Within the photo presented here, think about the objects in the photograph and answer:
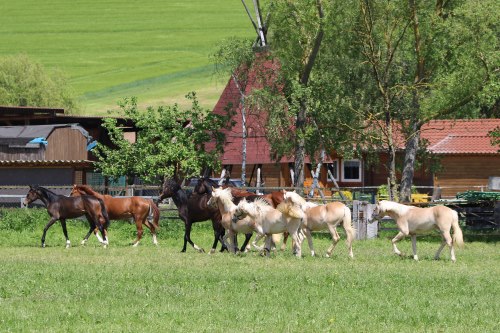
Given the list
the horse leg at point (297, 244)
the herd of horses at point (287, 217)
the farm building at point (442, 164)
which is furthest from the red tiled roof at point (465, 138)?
the horse leg at point (297, 244)

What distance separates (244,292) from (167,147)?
27798mm

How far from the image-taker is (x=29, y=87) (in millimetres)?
93312

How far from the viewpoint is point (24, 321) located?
46.7ft

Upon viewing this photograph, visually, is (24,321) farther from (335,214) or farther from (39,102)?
(39,102)

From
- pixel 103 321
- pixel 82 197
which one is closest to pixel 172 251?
pixel 82 197

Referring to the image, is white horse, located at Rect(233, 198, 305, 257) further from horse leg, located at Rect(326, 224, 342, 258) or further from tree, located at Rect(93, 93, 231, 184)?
tree, located at Rect(93, 93, 231, 184)

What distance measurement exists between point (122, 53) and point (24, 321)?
381 ft

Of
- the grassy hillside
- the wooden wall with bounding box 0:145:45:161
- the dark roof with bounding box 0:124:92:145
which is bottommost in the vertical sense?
the wooden wall with bounding box 0:145:45:161

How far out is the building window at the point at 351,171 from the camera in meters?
69.2

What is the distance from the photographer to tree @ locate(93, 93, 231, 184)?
44.1 metres

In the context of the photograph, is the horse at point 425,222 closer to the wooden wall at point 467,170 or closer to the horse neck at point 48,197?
the horse neck at point 48,197

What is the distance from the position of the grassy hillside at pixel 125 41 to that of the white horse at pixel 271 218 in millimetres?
83932

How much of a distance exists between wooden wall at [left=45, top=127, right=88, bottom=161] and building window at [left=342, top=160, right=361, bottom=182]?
74.9 ft

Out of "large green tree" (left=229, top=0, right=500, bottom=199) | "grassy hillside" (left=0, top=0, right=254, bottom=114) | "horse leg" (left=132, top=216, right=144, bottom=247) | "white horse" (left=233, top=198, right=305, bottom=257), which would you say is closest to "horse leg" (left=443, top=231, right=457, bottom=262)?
"white horse" (left=233, top=198, right=305, bottom=257)
